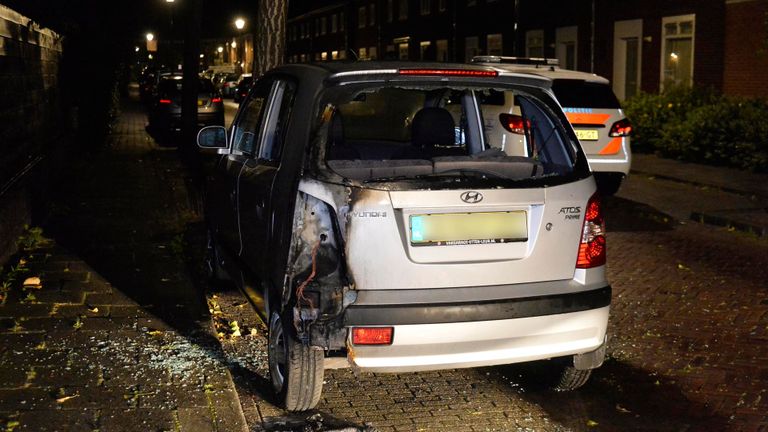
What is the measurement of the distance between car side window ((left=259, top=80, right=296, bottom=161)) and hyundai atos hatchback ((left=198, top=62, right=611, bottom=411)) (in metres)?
0.05

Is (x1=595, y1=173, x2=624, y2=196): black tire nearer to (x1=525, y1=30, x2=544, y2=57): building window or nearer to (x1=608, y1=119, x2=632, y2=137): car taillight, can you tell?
(x1=608, y1=119, x2=632, y2=137): car taillight

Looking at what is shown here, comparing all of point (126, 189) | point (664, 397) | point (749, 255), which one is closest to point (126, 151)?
point (126, 189)

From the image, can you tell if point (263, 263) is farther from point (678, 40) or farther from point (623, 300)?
point (678, 40)

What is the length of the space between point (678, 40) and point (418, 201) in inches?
860

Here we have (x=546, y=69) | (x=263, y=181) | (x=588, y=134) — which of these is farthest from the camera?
(x=546, y=69)

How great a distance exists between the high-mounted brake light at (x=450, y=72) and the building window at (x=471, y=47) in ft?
114

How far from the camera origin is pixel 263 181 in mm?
5422

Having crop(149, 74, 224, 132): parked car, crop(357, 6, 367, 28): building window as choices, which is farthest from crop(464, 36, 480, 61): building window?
crop(357, 6, 367, 28): building window

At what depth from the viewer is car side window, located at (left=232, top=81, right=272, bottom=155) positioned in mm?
6176

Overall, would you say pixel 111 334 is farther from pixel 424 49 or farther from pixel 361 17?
pixel 361 17

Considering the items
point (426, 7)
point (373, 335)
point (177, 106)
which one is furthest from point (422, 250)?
point (426, 7)

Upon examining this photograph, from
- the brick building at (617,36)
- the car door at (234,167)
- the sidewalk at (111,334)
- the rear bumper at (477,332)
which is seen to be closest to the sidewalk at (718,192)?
the brick building at (617,36)

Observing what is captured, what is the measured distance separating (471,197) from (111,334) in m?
2.85

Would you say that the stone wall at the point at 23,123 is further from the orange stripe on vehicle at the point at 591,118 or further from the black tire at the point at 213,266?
the orange stripe on vehicle at the point at 591,118
